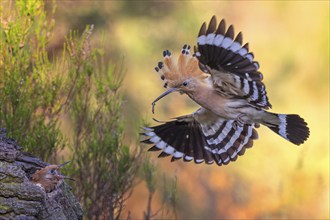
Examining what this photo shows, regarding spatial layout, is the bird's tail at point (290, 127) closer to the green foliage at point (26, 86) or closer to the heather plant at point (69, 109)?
the heather plant at point (69, 109)

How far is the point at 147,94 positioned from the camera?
9094 millimetres

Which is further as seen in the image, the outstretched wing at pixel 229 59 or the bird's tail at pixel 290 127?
the bird's tail at pixel 290 127

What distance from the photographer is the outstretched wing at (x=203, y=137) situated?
5352 mm

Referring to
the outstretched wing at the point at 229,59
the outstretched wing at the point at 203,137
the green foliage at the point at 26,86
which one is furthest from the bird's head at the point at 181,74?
A: the green foliage at the point at 26,86

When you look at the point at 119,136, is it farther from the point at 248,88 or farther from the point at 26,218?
the point at 26,218

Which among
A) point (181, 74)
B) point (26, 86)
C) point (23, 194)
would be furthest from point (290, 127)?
point (23, 194)

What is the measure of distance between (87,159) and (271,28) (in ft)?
15.9

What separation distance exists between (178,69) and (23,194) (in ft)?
4.94

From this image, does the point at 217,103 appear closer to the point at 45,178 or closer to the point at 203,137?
the point at 203,137

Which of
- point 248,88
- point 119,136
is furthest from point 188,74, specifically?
point 119,136

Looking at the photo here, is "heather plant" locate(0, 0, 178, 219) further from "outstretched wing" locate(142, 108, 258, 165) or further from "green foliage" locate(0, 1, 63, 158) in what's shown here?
"outstretched wing" locate(142, 108, 258, 165)

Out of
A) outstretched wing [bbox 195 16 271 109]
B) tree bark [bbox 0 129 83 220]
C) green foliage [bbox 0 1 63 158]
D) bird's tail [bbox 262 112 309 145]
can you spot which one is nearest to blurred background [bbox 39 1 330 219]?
green foliage [bbox 0 1 63 158]

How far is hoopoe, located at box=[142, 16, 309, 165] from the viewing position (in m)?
4.60

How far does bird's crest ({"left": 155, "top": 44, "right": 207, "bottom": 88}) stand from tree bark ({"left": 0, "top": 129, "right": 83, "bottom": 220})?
1071mm
